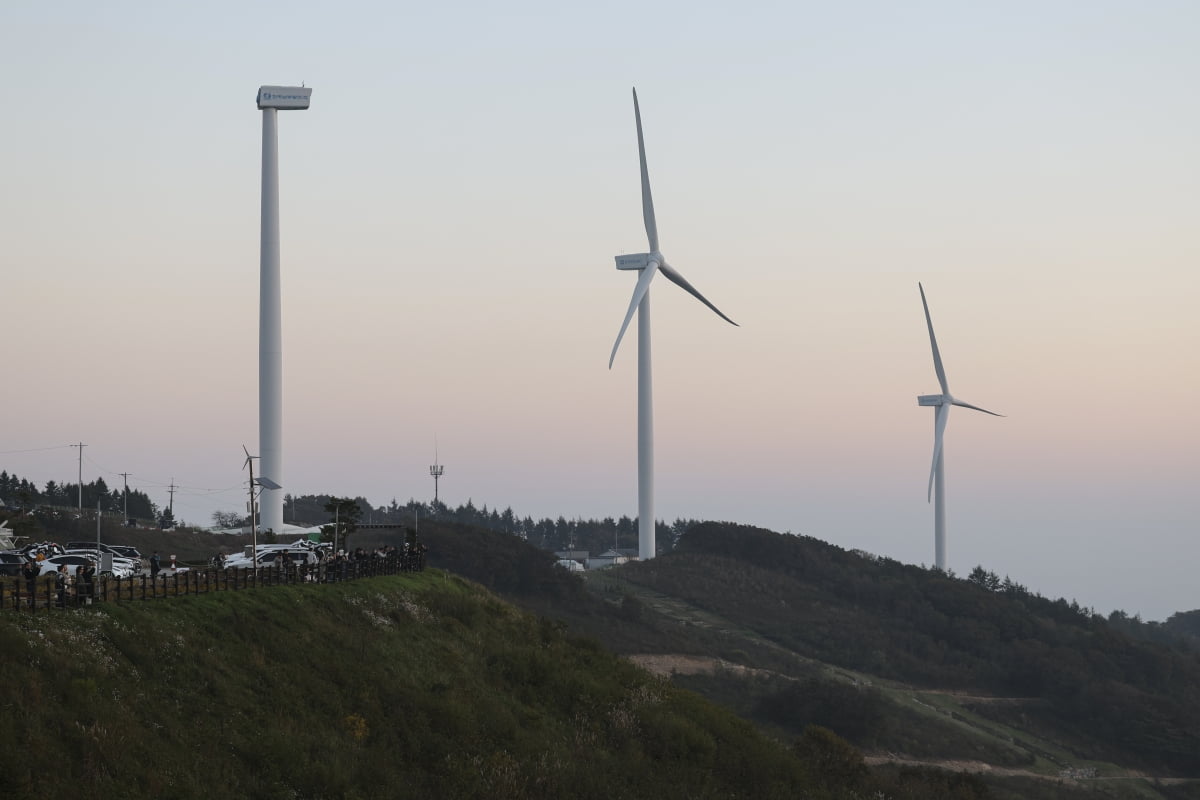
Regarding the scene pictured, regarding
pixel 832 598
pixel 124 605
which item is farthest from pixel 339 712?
pixel 832 598

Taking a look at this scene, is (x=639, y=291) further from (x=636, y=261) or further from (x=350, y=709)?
(x=350, y=709)

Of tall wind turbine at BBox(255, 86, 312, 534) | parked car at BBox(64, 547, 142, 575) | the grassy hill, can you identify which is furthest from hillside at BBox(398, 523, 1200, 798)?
parked car at BBox(64, 547, 142, 575)

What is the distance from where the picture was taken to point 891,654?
431 feet

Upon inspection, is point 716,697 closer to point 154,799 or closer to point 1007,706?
point 1007,706

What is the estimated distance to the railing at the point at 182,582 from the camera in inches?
1631

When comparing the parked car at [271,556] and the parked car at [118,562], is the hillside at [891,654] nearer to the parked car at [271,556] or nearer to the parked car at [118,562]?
the parked car at [271,556]

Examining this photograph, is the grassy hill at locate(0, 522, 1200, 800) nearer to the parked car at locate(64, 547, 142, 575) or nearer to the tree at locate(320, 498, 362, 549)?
the tree at locate(320, 498, 362, 549)

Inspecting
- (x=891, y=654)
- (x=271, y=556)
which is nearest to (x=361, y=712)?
(x=271, y=556)

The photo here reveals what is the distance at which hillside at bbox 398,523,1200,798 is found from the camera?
319 feet

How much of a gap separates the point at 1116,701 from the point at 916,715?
92.7ft

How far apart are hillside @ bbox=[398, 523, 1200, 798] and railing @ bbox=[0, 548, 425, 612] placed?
36.4m

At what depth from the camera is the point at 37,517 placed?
123 meters

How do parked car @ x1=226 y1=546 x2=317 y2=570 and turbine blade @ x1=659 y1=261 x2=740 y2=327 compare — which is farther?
turbine blade @ x1=659 y1=261 x2=740 y2=327

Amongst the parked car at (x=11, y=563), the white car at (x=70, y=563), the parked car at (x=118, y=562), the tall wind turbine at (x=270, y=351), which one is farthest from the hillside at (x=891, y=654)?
the parked car at (x=11, y=563)
